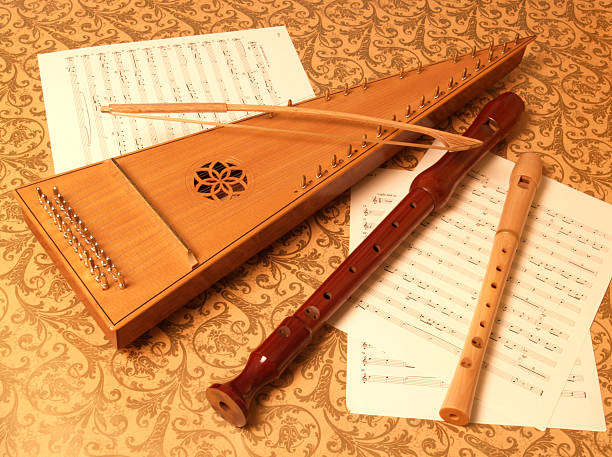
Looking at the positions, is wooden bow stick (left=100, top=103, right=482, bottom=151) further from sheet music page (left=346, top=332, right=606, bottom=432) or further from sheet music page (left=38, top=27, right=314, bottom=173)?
sheet music page (left=346, top=332, right=606, bottom=432)

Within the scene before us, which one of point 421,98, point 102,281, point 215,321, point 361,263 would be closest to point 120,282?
point 102,281

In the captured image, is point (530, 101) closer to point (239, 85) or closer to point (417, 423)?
point (239, 85)

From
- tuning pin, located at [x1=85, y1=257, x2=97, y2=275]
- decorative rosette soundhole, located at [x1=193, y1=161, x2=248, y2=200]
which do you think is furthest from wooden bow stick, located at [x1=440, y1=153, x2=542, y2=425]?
tuning pin, located at [x1=85, y1=257, x2=97, y2=275]

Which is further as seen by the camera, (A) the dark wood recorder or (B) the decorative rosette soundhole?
(B) the decorative rosette soundhole

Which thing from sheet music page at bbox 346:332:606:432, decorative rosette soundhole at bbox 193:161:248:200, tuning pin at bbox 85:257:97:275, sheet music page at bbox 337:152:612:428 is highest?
decorative rosette soundhole at bbox 193:161:248:200

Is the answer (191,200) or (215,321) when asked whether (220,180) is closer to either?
(191,200)

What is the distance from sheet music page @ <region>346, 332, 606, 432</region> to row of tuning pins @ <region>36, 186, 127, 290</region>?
367mm

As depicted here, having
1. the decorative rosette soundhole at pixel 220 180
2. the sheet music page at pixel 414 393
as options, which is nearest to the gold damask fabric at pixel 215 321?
the sheet music page at pixel 414 393

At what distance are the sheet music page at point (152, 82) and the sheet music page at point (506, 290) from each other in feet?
1.07

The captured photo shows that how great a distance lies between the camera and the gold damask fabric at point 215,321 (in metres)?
0.87

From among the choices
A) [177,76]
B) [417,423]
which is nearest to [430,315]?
[417,423]

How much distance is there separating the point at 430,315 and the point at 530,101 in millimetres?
563

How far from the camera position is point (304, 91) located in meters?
1.27

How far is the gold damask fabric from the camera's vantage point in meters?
0.87
